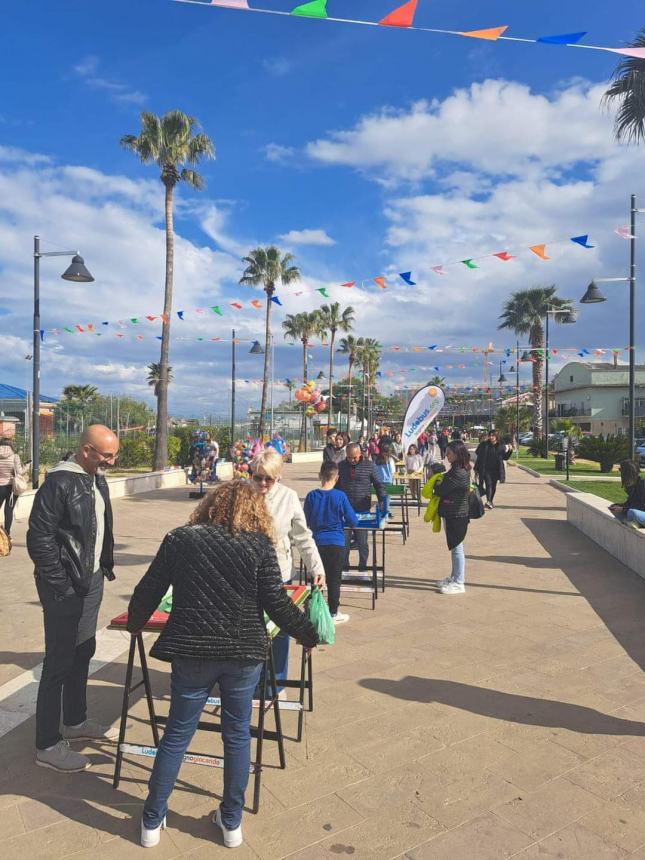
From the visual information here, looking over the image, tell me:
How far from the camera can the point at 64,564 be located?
3244mm

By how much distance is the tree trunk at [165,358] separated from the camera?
20.6 metres

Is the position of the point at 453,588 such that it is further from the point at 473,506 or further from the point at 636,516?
the point at 636,516

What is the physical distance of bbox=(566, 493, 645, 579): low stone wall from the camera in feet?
24.7

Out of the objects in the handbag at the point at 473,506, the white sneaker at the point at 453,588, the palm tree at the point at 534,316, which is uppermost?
the palm tree at the point at 534,316

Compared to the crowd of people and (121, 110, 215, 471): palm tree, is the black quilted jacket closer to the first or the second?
the crowd of people

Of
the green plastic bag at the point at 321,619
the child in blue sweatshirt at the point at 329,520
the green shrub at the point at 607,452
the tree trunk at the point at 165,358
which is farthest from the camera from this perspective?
the green shrub at the point at 607,452

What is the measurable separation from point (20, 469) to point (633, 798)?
880 cm

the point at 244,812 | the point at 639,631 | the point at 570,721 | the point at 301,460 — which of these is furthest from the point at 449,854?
the point at 301,460

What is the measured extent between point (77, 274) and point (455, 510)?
9419 mm

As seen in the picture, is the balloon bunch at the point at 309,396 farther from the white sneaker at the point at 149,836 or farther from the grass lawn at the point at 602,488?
the white sneaker at the point at 149,836

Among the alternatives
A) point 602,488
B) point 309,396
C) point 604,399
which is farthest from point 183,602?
point 604,399

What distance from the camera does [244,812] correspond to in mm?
2963

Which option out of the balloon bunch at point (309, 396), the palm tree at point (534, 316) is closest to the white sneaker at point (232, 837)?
the balloon bunch at point (309, 396)

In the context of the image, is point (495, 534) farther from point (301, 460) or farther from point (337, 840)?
point (301, 460)
